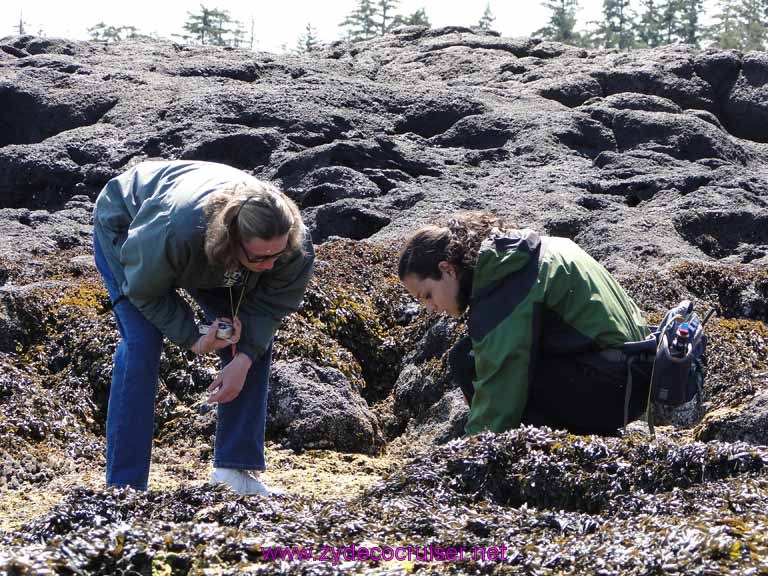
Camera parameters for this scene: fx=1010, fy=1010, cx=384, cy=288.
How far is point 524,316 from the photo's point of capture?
4641 millimetres

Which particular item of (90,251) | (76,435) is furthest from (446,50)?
(76,435)

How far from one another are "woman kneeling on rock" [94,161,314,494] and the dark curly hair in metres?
0.51

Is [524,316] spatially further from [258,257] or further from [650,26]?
[650,26]

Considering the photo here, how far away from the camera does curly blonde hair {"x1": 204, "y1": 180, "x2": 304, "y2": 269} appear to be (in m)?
4.36

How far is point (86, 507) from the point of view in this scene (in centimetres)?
337

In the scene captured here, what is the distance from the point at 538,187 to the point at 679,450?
5.76 m

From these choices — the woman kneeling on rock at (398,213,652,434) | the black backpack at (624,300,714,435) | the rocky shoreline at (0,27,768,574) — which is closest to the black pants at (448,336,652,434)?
the woman kneeling on rock at (398,213,652,434)

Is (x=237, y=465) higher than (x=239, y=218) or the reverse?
the reverse

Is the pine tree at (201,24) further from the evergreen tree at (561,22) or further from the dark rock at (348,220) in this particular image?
the dark rock at (348,220)

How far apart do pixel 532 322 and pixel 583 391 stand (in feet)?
1.70

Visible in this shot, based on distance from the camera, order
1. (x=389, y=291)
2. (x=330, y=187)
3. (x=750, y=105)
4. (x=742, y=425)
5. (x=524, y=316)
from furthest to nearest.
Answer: (x=750, y=105) → (x=330, y=187) → (x=389, y=291) → (x=742, y=425) → (x=524, y=316)

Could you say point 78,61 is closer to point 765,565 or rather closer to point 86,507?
point 86,507

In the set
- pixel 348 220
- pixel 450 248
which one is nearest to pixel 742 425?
pixel 450 248

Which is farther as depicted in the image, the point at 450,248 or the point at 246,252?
the point at 450,248
